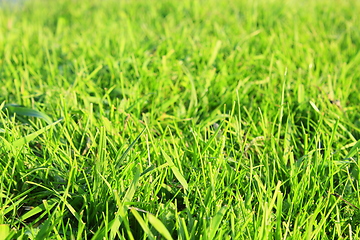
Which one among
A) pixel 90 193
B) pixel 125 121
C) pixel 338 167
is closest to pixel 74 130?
pixel 125 121

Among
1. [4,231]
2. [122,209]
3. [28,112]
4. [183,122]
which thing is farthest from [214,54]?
[4,231]

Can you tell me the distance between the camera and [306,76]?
201 cm

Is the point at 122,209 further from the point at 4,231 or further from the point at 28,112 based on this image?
the point at 28,112

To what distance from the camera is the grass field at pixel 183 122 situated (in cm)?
110

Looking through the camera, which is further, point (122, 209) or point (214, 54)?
point (214, 54)

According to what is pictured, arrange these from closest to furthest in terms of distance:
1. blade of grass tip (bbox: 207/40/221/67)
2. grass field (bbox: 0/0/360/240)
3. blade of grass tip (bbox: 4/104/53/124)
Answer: grass field (bbox: 0/0/360/240)
blade of grass tip (bbox: 4/104/53/124)
blade of grass tip (bbox: 207/40/221/67)

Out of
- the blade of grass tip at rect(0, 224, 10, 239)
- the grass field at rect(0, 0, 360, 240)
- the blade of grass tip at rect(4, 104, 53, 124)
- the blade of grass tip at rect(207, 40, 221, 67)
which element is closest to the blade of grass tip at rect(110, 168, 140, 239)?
the grass field at rect(0, 0, 360, 240)

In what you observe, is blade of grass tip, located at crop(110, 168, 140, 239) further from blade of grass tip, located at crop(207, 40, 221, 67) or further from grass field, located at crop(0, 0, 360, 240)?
→ blade of grass tip, located at crop(207, 40, 221, 67)

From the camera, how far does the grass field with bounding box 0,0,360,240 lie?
3.60 feet

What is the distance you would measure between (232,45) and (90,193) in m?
1.54

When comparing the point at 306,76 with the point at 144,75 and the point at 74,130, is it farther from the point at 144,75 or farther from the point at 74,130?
the point at 74,130

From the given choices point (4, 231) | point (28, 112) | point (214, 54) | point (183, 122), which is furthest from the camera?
point (214, 54)

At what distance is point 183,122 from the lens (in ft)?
5.43

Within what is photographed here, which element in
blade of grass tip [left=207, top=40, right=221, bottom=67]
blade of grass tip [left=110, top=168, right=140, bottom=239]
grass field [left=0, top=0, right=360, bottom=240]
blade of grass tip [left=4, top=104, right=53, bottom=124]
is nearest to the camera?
blade of grass tip [left=110, top=168, right=140, bottom=239]
